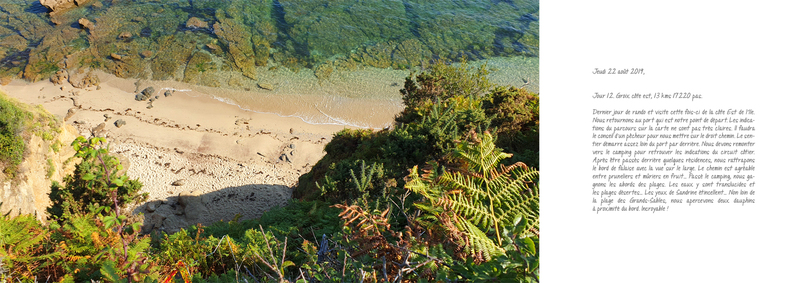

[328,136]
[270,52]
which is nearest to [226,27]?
[270,52]

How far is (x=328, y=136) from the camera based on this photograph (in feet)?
52.5

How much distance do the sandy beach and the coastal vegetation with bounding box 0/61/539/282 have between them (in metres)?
2.53

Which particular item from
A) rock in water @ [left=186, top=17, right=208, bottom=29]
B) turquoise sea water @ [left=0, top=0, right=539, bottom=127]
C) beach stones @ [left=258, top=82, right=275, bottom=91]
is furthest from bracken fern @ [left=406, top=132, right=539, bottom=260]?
rock in water @ [left=186, top=17, right=208, bottom=29]

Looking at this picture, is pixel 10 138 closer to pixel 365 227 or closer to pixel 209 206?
pixel 209 206

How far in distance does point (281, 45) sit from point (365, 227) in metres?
22.0

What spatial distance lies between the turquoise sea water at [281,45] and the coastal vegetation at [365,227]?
9.02 m

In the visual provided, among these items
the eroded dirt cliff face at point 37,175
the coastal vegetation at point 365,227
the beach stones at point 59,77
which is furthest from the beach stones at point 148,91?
the coastal vegetation at point 365,227

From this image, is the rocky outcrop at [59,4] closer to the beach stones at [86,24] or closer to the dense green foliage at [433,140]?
the beach stones at [86,24]

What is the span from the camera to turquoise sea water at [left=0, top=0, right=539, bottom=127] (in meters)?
18.8

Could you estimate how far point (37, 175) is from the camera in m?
10.8

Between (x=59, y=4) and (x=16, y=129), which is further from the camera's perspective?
(x=59, y=4)

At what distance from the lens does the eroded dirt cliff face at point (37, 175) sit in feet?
31.7

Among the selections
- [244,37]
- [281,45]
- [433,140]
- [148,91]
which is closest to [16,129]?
[148,91]
